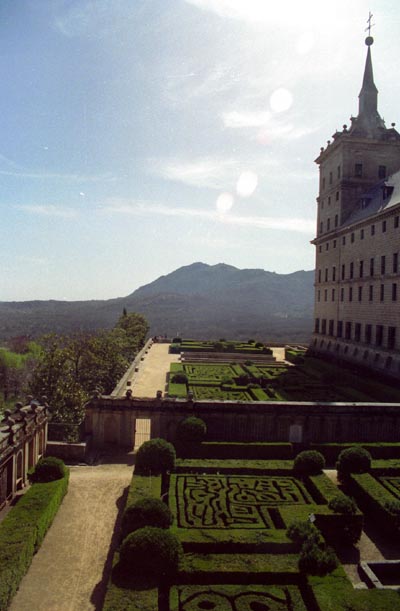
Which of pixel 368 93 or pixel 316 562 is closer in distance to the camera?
pixel 316 562

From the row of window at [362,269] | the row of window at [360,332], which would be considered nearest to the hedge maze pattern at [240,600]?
the row of window at [360,332]

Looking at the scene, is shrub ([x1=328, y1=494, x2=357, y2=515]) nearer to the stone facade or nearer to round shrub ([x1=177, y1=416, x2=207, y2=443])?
round shrub ([x1=177, y1=416, x2=207, y2=443])

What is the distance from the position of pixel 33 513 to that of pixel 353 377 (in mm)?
29850

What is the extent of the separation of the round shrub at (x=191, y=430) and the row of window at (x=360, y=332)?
24.2 metres

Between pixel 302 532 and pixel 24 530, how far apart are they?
8834 millimetres

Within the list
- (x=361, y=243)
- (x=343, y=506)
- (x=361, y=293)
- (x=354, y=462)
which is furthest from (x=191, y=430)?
(x=361, y=243)

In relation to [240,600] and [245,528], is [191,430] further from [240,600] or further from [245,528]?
[240,600]

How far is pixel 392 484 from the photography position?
20.9 meters

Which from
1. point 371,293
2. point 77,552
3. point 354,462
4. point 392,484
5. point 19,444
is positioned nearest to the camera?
point 77,552

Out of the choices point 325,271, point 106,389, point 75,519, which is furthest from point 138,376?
point 325,271

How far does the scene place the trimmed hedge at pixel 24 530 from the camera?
13516mm

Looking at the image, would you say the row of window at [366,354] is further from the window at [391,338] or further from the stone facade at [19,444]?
the stone facade at [19,444]

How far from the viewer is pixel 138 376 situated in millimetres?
43844

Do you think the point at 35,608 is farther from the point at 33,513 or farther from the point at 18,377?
the point at 18,377
